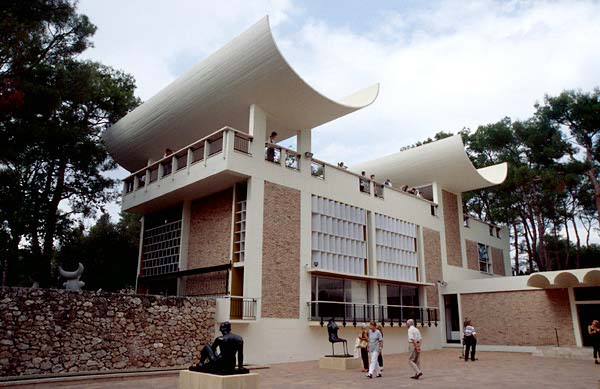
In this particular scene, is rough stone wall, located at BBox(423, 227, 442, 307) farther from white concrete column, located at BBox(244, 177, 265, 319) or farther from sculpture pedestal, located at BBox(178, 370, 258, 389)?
sculpture pedestal, located at BBox(178, 370, 258, 389)

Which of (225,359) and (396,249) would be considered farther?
(396,249)

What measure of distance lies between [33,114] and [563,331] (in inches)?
898

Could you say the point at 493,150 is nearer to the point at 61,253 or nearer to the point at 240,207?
the point at 240,207

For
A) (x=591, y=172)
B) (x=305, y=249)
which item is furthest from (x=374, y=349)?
(x=591, y=172)

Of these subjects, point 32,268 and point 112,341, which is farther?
point 32,268

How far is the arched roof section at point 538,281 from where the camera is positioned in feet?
62.5

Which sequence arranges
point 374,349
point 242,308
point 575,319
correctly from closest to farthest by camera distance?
point 374,349, point 242,308, point 575,319

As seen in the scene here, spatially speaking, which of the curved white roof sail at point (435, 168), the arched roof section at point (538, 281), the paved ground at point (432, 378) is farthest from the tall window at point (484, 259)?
the paved ground at point (432, 378)

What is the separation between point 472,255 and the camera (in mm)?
27000

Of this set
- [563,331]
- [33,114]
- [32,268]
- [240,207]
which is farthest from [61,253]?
[563,331]

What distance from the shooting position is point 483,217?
36.5 metres

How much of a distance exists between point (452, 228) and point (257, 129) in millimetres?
14384

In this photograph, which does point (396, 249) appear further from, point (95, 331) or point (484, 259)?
point (95, 331)

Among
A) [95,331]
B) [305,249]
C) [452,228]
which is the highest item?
[452,228]
